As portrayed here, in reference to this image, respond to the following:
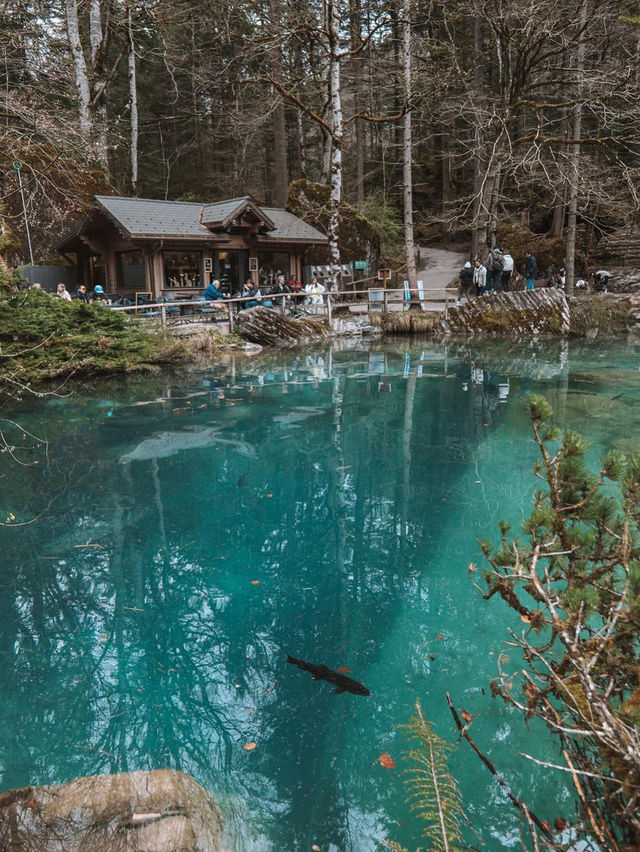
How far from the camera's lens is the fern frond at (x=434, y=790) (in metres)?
2.41

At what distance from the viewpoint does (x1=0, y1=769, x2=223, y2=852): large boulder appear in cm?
275

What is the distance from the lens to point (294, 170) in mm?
38906

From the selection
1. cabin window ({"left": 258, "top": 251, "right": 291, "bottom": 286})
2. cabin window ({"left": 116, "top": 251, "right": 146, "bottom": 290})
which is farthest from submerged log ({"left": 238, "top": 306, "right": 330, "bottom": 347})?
cabin window ({"left": 258, "top": 251, "right": 291, "bottom": 286})

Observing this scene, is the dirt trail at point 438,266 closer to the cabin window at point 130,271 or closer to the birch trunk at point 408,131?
the birch trunk at point 408,131

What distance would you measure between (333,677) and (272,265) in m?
23.4

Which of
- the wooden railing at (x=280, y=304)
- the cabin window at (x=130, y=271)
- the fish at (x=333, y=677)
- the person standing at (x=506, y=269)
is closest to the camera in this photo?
the fish at (x=333, y=677)

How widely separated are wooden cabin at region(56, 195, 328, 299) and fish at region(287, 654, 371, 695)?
58.5ft

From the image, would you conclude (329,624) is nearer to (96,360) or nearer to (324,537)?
(324,537)

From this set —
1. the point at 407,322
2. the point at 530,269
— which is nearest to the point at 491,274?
the point at 530,269

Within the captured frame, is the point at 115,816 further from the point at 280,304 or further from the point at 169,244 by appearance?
the point at 280,304

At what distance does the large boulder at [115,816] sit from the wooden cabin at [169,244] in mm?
18689

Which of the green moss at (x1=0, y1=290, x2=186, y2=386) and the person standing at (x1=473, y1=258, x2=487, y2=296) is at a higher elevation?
the person standing at (x1=473, y1=258, x2=487, y2=296)

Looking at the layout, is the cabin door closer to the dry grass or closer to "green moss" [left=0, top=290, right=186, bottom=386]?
the dry grass

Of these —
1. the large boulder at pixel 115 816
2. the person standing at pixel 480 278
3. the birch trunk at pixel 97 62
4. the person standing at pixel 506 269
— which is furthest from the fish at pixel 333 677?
the birch trunk at pixel 97 62
